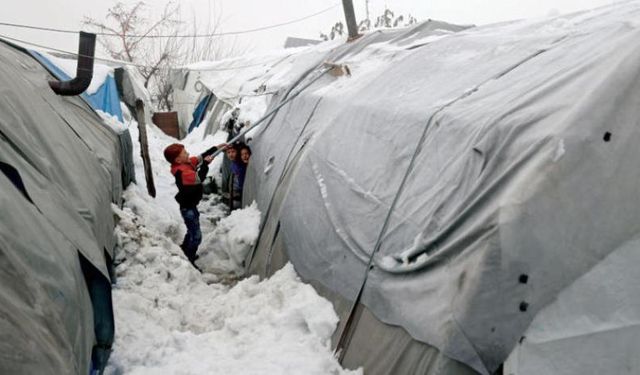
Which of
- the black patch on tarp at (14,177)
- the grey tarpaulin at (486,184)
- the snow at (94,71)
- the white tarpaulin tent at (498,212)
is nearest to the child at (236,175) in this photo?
the snow at (94,71)

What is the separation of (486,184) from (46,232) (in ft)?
7.48

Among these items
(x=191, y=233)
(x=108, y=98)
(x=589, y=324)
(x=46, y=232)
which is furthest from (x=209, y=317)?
(x=108, y=98)

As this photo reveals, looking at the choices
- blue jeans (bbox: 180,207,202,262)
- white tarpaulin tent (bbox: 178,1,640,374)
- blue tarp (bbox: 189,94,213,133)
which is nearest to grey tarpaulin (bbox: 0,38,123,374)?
blue jeans (bbox: 180,207,202,262)

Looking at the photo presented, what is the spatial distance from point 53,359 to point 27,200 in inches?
40.3

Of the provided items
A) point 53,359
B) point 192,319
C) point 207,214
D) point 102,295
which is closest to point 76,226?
point 102,295

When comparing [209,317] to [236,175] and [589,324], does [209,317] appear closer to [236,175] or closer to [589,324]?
[589,324]

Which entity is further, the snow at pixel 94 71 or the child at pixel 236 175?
the child at pixel 236 175

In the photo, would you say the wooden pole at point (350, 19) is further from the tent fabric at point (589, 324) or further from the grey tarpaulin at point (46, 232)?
the tent fabric at point (589, 324)

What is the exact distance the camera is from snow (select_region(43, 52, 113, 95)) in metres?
7.34

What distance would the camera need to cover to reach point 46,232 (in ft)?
8.30

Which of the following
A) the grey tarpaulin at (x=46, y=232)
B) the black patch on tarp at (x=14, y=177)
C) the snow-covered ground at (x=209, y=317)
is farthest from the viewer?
the snow-covered ground at (x=209, y=317)

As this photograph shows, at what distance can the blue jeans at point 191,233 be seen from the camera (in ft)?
20.7

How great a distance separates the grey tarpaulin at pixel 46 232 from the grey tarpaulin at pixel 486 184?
177 cm

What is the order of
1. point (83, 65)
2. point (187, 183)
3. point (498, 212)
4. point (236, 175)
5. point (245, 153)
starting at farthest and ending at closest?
1. point (236, 175)
2. point (245, 153)
3. point (187, 183)
4. point (83, 65)
5. point (498, 212)
